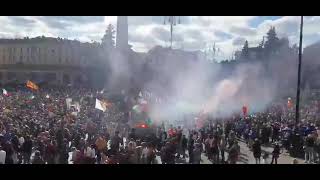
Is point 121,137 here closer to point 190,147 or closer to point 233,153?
point 190,147

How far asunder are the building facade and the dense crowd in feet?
12.3

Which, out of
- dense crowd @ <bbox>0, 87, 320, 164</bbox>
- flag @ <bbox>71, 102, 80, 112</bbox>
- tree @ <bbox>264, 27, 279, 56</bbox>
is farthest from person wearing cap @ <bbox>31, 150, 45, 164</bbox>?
tree @ <bbox>264, 27, 279, 56</bbox>

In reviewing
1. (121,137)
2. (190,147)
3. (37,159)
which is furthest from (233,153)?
(37,159)

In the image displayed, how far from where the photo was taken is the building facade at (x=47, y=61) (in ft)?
69.6

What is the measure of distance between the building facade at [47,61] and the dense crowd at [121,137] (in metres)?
3.75

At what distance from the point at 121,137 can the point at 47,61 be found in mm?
17494

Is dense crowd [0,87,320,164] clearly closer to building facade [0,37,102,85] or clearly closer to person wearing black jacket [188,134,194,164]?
person wearing black jacket [188,134,194,164]

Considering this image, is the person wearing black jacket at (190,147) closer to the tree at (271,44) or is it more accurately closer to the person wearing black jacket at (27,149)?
the person wearing black jacket at (27,149)

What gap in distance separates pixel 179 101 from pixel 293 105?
4.47 meters

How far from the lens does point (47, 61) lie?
2828 centimetres

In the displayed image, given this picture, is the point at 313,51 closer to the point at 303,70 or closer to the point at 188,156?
the point at 303,70

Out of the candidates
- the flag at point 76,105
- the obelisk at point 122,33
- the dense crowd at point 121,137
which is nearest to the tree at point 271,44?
the dense crowd at point 121,137

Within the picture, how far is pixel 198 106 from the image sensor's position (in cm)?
1944
